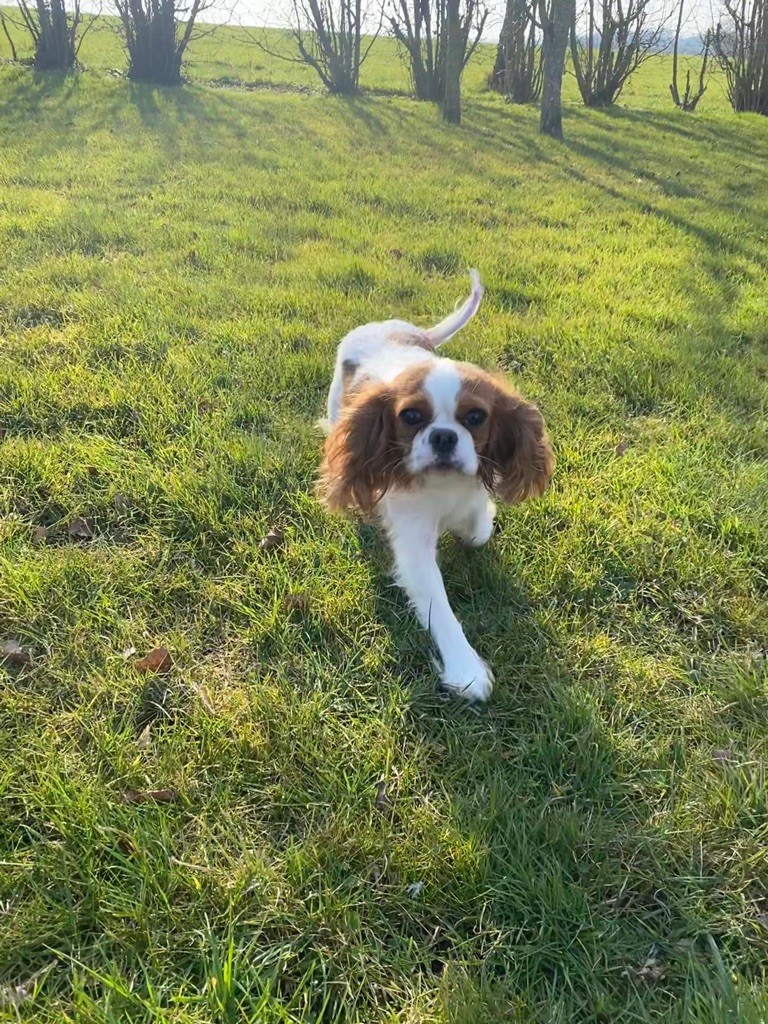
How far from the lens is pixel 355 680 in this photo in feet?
7.63

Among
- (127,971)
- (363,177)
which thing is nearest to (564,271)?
(363,177)

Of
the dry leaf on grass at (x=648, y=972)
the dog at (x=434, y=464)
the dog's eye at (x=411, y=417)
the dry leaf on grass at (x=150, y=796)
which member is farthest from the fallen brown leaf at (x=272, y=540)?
the dry leaf on grass at (x=648, y=972)

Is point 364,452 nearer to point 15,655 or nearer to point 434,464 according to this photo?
point 434,464

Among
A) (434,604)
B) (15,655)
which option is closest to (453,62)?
(434,604)

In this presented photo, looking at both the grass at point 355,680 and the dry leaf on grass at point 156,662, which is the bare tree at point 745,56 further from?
the dry leaf on grass at point 156,662

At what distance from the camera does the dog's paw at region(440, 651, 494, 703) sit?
2225mm

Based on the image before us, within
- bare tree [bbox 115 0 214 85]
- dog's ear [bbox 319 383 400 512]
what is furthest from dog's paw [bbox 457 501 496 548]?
bare tree [bbox 115 0 214 85]

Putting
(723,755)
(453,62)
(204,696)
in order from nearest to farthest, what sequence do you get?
(723,755), (204,696), (453,62)

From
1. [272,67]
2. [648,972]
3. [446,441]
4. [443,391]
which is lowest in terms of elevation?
[648,972]

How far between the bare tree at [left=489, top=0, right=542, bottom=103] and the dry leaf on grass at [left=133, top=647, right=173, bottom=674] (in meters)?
19.3

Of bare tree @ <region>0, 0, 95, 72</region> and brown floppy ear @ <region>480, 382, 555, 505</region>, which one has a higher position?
bare tree @ <region>0, 0, 95, 72</region>

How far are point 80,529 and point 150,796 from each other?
4.65 ft

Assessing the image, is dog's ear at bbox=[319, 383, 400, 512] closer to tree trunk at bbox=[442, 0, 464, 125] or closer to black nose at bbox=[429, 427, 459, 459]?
black nose at bbox=[429, 427, 459, 459]

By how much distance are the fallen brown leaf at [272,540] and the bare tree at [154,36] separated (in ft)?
54.2
